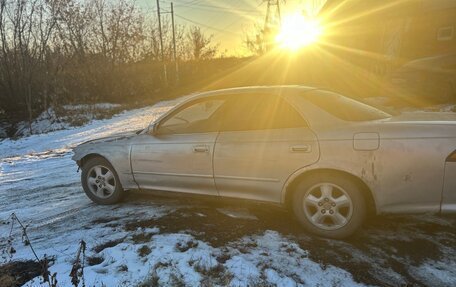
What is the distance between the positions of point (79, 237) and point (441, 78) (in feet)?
41.5

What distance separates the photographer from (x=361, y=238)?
364cm

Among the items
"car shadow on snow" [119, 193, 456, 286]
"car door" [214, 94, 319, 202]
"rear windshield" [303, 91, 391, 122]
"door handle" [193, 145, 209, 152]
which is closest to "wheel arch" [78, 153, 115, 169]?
"car shadow on snow" [119, 193, 456, 286]

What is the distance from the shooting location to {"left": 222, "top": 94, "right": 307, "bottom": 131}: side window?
12.5ft

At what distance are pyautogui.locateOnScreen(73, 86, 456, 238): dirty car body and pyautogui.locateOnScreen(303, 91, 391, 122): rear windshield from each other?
13 mm

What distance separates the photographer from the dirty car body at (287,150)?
3.19m

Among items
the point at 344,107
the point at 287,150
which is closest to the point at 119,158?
the point at 287,150

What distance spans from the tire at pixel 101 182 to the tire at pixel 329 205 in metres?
2.47

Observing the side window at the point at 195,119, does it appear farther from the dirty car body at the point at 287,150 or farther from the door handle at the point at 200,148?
the door handle at the point at 200,148

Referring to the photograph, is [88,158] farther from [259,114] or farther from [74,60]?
[74,60]

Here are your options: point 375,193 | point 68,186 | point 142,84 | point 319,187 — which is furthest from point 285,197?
point 142,84

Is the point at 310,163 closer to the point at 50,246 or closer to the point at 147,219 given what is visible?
the point at 147,219

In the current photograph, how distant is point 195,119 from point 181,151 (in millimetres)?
705

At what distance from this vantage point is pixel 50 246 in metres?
3.89

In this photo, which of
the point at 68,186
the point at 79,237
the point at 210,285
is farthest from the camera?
the point at 68,186
